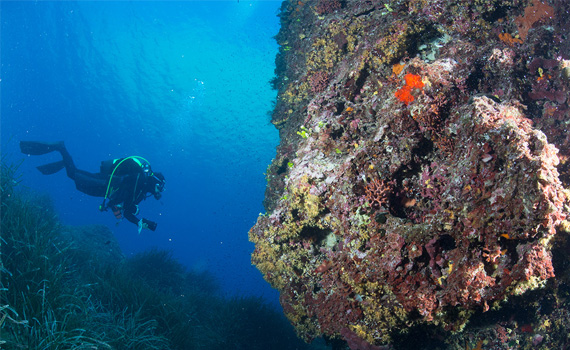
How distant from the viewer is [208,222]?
7675cm

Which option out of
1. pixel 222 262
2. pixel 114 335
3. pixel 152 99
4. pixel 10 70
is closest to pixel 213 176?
pixel 222 262

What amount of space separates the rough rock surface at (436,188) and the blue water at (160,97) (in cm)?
1408

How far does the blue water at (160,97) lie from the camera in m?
Result: 32.7

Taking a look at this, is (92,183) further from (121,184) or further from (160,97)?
(160,97)

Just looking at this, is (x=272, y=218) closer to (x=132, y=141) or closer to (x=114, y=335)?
(x=114, y=335)

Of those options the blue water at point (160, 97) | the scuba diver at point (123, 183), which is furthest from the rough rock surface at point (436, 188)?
the blue water at point (160, 97)

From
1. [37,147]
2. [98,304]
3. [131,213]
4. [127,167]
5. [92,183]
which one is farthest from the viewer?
[37,147]

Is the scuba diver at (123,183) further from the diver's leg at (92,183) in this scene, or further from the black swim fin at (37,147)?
the black swim fin at (37,147)

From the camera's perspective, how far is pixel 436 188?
120 inches

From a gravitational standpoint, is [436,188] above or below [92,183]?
below

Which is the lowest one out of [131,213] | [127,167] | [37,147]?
[131,213]

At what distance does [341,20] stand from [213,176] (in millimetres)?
65803

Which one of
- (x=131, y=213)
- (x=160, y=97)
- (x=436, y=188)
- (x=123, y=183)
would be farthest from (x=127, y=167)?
(x=160, y=97)

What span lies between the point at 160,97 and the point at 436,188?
49.3 m
